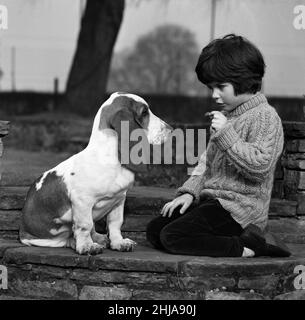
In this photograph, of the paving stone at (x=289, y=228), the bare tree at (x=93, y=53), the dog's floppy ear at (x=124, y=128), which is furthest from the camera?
the bare tree at (x=93, y=53)

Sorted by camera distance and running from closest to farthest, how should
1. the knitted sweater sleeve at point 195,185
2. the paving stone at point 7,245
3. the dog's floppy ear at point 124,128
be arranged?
the dog's floppy ear at point 124,128 < the paving stone at point 7,245 < the knitted sweater sleeve at point 195,185

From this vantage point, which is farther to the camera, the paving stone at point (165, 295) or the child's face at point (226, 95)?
the child's face at point (226, 95)

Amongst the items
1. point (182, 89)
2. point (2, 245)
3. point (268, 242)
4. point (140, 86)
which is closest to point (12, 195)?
point (2, 245)

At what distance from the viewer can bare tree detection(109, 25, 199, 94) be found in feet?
82.9

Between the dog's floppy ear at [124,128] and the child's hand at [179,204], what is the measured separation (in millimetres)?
428

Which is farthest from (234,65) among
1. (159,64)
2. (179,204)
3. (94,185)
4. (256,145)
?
(159,64)

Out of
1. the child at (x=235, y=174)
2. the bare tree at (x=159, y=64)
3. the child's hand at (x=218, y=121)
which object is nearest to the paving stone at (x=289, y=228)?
the child at (x=235, y=174)

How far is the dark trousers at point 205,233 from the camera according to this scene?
4012 mm

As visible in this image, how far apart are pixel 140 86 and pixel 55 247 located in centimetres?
2474

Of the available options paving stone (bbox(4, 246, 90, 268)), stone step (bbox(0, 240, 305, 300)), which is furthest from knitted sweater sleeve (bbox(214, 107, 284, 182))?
paving stone (bbox(4, 246, 90, 268))

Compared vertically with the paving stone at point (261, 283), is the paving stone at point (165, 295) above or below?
below

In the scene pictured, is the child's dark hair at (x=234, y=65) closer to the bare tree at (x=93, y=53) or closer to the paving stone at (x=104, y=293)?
the paving stone at (x=104, y=293)

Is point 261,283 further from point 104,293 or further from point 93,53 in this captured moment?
point 93,53

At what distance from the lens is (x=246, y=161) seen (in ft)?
12.8
